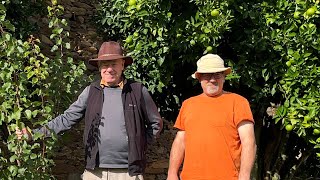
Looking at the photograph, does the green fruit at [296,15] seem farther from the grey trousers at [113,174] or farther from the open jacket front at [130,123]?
the grey trousers at [113,174]

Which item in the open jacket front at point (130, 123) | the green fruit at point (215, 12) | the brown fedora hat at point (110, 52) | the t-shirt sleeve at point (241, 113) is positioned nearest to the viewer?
the t-shirt sleeve at point (241, 113)

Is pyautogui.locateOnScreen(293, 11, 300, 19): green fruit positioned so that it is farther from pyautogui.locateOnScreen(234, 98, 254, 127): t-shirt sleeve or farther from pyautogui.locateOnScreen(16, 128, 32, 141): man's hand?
pyautogui.locateOnScreen(16, 128, 32, 141): man's hand

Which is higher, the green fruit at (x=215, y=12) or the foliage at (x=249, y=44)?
the green fruit at (x=215, y=12)

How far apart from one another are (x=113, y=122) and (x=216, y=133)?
691 millimetres

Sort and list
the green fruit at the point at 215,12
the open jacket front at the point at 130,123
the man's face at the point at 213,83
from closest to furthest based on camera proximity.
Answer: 1. the man's face at the point at 213,83
2. the open jacket front at the point at 130,123
3. the green fruit at the point at 215,12

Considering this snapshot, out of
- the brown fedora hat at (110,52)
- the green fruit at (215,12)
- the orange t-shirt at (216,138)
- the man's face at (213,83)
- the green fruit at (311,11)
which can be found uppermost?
the green fruit at (311,11)

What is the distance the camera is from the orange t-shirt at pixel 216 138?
316cm

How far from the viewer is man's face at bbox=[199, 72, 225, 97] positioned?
10.8ft

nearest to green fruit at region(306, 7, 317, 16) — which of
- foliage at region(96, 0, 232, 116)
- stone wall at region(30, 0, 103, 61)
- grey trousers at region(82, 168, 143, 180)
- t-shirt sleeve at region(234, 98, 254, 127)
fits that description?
foliage at region(96, 0, 232, 116)

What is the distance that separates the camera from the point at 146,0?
377 cm

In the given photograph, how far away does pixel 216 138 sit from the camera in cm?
316

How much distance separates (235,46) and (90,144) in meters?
1.50

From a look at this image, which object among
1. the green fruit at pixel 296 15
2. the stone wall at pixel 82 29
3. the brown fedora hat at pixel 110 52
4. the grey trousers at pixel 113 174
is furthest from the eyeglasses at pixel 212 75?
the stone wall at pixel 82 29

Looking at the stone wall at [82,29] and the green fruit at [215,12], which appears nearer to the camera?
the green fruit at [215,12]
